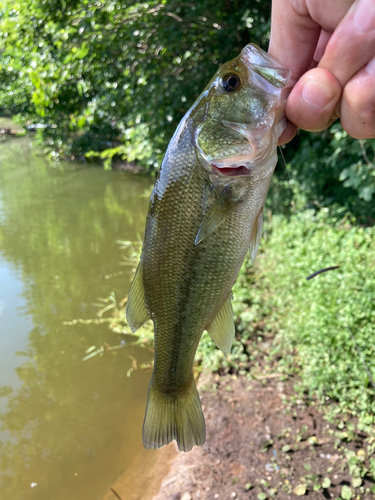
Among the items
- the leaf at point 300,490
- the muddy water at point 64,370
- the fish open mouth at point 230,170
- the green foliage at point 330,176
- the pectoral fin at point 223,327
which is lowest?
the muddy water at point 64,370

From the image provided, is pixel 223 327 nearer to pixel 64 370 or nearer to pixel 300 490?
pixel 300 490

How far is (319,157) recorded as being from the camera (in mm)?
5629

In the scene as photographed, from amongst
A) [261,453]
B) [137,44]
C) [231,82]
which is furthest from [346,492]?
[137,44]

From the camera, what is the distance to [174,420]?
1.63m

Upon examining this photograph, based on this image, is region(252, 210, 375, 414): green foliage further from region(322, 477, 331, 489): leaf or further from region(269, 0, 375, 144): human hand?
region(269, 0, 375, 144): human hand

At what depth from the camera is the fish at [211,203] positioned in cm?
133

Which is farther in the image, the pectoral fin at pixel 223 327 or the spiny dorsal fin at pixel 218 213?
the pectoral fin at pixel 223 327

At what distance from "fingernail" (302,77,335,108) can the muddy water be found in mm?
2937

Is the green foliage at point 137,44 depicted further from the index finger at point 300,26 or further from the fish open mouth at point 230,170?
the fish open mouth at point 230,170

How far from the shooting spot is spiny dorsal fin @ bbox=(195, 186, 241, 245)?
51.8 inches

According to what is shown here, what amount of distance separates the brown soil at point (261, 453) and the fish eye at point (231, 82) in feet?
8.37

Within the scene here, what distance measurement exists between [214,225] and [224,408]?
7.70 ft

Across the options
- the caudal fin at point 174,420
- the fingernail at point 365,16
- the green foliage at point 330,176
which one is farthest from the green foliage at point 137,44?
the caudal fin at point 174,420

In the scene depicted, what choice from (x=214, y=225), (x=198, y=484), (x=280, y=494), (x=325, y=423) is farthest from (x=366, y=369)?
(x=214, y=225)
